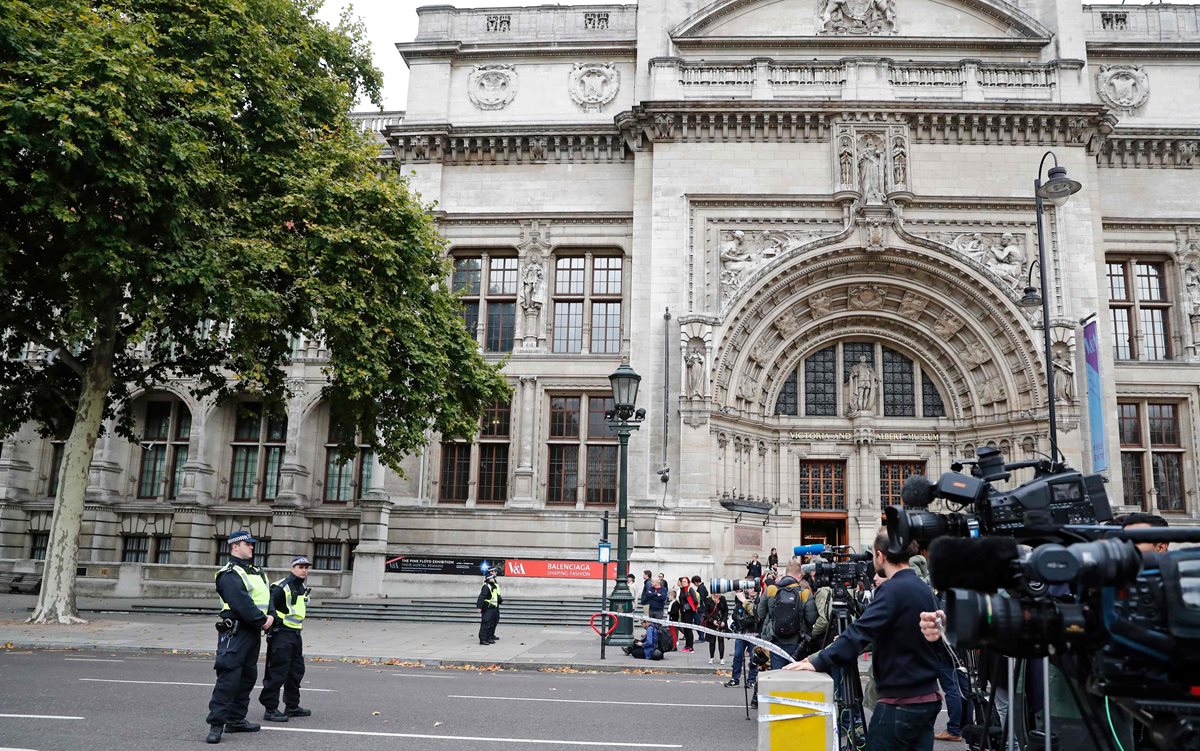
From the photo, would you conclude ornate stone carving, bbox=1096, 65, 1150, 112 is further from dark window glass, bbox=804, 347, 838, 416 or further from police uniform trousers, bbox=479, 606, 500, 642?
police uniform trousers, bbox=479, 606, 500, 642

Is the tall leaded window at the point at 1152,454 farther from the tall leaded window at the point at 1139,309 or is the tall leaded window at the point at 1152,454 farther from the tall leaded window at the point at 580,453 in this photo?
the tall leaded window at the point at 580,453

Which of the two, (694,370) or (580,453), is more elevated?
(694,370)

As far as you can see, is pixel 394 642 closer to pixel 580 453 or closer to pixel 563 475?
pixel 563 475

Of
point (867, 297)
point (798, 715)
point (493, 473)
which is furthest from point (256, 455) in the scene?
point (798, 715)

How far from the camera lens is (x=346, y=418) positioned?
21422 millimetres

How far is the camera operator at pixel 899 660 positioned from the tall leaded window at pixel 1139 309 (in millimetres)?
26733

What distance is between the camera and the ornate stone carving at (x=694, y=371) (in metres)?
25.6

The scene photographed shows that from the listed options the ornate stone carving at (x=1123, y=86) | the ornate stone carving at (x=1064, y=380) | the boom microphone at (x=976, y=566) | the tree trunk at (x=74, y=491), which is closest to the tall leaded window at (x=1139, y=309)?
the ornate stone carving at (x=1064, y=380)

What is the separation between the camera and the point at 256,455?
3123cm

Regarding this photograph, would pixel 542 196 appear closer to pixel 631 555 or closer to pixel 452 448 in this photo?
pixel 452 448

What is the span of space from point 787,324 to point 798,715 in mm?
23758

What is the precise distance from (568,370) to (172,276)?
13318 mm

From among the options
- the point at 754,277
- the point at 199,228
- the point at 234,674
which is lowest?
the point at 234,674

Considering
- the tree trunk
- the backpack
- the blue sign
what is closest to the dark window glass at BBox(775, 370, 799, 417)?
the blue sign
